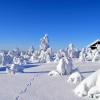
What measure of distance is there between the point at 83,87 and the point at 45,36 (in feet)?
282

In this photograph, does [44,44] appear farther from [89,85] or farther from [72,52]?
[89,85]

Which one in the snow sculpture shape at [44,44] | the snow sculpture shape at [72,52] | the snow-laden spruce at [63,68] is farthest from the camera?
the snow sculpture shape at [72,52]

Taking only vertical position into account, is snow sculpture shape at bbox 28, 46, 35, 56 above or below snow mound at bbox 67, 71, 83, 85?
above

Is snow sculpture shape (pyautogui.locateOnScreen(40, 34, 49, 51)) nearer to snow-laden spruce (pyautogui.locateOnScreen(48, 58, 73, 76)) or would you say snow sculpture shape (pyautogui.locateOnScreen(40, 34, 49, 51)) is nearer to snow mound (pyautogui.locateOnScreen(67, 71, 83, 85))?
snow-laden spruce (pyautogui.locateOnScreen(48, 58, 73, 76))

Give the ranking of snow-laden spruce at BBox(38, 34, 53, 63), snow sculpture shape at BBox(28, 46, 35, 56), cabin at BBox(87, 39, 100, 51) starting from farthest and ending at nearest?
snow sculpture shape at BBox(28, 46, 35, 56) < snow-laden spruce at BBox(38, 34, 53, 63) < cabin at BBox(87, 39, 100, 51)

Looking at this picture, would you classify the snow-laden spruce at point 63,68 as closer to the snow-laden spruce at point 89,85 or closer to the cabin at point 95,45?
the snow-laden spruce at point 89,85

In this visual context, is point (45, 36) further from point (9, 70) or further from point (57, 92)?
point (57, 92)

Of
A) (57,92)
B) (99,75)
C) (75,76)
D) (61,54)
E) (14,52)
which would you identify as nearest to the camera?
(99,75)

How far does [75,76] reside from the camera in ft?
83.0

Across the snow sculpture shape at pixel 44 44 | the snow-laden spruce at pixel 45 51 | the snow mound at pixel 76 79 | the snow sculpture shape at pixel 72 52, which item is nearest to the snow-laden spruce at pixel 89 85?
the snow mound at pixel 76 79

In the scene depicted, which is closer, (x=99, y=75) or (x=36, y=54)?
(x=99, y=75)

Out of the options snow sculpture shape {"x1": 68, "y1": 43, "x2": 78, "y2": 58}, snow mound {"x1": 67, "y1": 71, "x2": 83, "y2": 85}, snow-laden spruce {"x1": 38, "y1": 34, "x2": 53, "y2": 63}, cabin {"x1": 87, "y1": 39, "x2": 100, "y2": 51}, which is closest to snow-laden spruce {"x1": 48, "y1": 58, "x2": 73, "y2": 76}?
snow mound {"x1": 67, "y1": 71, "x2": 83, "y2": 85}

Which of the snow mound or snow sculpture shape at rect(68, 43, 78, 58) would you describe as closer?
the snow mound

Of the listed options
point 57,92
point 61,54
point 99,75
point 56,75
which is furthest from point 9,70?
point 61,54
